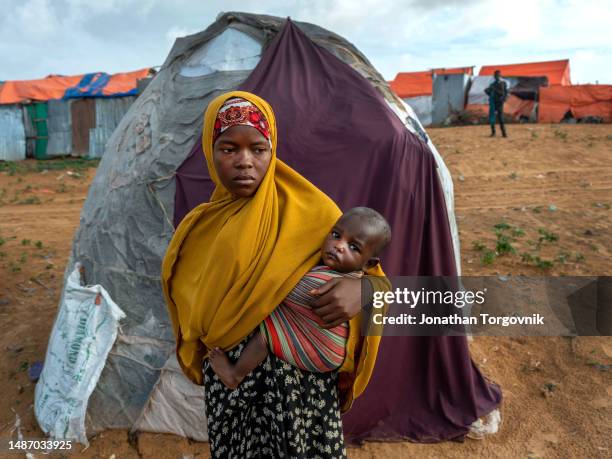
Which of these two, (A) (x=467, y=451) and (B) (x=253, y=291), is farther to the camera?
(A) (x=467, y=451)

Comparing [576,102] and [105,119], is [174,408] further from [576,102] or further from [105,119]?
[576,102]

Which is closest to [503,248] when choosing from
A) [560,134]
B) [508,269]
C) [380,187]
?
[508,269]

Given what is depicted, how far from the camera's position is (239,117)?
4.76 feet

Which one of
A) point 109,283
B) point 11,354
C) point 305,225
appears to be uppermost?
point 305,225

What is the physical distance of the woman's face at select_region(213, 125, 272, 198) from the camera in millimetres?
1435

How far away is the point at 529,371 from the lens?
3484mm

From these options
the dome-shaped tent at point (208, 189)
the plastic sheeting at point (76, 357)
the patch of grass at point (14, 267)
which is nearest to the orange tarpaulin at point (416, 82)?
the patch of grass at point (14, 267)

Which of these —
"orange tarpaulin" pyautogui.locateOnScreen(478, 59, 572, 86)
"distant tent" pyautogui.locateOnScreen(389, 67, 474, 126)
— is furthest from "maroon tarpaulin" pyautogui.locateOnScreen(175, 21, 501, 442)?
"orange tarpaulin" pyautogui.locateOnScreen(478, 59, 572, 86)

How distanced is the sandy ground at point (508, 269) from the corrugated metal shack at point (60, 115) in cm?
396

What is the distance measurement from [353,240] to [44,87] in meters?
17.0

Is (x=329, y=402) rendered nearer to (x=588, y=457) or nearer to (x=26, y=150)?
(x=588, y=457)

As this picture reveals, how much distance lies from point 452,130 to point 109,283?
1316 centimetres

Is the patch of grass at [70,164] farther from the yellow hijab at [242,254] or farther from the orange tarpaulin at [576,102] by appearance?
the orange tarpaulin at [576,102]

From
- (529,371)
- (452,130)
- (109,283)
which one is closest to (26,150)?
(452,130)
